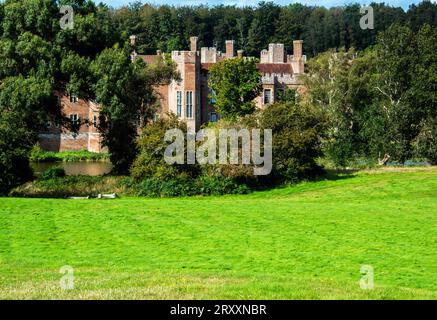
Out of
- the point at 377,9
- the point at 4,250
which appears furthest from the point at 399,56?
the point at 377,9

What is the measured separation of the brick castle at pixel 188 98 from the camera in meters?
51.5

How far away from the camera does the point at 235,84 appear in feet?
148

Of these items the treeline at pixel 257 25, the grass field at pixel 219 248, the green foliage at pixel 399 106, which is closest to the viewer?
the grass field at pixel 219 248

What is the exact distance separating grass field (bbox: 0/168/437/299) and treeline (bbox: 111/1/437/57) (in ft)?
227

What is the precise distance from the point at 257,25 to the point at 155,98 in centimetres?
6658

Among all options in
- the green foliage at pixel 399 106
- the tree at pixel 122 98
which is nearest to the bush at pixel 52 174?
the tree at pixel 122 98

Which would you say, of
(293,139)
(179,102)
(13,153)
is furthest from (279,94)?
(13,153)

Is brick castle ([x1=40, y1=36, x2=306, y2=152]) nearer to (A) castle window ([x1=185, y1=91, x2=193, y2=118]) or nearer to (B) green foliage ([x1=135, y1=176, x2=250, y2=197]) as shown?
(A) castle window ([x1=185, y1=91, x2=193, y2=118])

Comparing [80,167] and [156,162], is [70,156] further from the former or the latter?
[156,162]

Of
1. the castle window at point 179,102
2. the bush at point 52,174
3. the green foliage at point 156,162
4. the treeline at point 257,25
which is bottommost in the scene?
the bush at point 52,174

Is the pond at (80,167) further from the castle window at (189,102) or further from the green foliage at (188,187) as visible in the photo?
the green foliage at (188,187)

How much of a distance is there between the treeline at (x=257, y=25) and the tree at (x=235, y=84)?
43800 millimetres

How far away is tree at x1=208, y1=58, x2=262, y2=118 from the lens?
44.6 m
